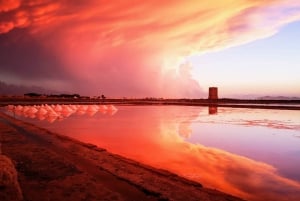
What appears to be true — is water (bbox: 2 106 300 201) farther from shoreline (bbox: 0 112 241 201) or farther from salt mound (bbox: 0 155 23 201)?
salt mound (bbox: 0 155 23 201)

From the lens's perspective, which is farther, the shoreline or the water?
the water

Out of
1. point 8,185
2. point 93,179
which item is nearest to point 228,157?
point 93,179

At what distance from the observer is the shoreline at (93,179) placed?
7570 millimetres

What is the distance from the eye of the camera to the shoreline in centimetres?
757

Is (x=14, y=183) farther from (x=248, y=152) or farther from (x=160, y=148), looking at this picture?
(x=248, y=152)

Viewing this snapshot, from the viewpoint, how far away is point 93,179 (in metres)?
8.83

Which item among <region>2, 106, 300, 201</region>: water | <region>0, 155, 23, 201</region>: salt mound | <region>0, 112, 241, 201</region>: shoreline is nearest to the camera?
<region>0, 155, 23, 201</region>: salt mound

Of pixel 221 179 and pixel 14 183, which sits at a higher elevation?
pixel 14 183

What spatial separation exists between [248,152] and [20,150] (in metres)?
10.5

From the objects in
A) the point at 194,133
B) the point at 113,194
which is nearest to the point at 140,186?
the point at 113,194

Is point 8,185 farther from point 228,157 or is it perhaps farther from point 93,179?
point 228,157

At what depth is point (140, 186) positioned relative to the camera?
831cm

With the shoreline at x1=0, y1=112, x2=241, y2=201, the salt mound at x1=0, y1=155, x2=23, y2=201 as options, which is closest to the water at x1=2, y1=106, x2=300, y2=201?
the shoreline at x1=0, y1=112, x2=241, y2=201

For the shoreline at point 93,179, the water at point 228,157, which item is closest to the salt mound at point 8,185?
the shoreline at point 93,179
